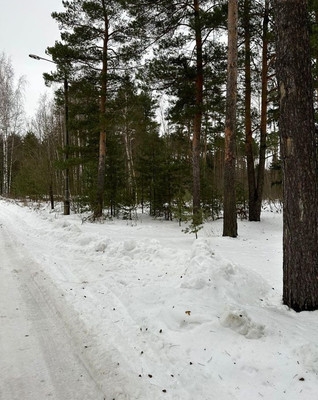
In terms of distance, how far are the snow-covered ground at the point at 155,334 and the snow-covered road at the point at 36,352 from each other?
0.03ft

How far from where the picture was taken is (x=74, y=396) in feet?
7.92

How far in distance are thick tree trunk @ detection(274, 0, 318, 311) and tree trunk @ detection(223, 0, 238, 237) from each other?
475 cm

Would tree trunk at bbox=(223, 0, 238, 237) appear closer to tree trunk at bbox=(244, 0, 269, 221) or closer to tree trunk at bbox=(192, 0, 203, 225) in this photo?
tree trunk at bbox=(192, 0, 203, 225)

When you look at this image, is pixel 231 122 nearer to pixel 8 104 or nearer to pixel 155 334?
pixel 155 334

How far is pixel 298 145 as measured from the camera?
3.50m

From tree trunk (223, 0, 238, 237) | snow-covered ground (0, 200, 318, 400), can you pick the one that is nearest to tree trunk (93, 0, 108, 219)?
tree trunk (223, 0, 238, 237)

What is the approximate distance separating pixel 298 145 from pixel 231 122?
5.14 meters

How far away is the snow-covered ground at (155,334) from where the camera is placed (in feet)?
8.22

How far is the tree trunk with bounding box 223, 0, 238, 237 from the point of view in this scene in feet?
26.8

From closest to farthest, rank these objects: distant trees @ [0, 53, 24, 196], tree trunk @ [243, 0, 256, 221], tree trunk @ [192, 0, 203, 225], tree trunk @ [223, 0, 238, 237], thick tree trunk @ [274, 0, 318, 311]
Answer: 1. thick tree trunk @ [274, 0, 318, 311]
2. tree trunk @ [223, 0, 238, 237]
3. tree trunk @ [192, 0, 203, 225]
4. tree trunk @ [243, 0, 256, 221]
5. distant trees @ [0, 53, 24, 196]

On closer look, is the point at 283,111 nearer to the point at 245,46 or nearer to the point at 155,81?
the point at 155,81

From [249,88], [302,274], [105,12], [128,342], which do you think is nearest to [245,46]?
[249,88]

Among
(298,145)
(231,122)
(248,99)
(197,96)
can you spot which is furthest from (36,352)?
(248,99)

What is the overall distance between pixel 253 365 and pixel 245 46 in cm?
1291
